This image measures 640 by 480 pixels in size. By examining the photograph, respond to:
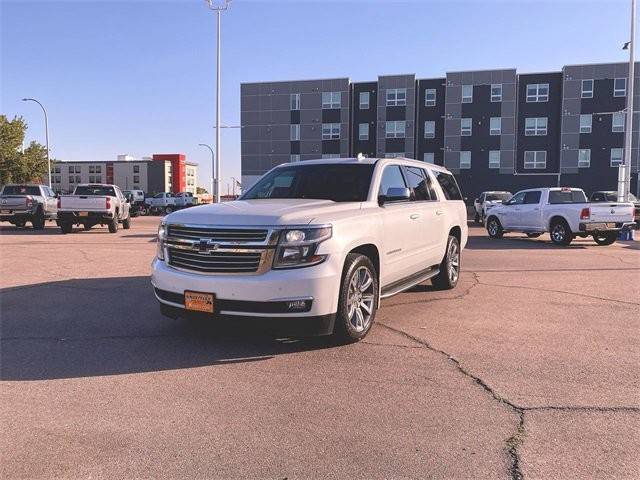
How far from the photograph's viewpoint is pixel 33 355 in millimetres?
5211

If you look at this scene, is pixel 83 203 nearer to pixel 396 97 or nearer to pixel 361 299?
pixel 361 299

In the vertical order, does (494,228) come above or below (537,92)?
below

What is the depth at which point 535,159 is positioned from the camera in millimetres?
52031

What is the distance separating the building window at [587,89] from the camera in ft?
164

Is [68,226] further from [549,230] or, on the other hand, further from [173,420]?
[173,420]

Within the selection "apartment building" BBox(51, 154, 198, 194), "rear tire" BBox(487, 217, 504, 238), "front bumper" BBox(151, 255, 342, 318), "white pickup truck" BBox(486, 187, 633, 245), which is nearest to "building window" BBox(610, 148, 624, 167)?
"rear tire" BBox(487, 217, 504, 238)

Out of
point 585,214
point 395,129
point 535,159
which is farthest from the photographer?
point 395,129

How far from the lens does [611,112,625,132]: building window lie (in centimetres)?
4953

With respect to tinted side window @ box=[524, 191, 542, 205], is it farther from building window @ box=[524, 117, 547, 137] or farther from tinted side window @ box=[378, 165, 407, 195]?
building window @ box=[524, 117, 547, 137]

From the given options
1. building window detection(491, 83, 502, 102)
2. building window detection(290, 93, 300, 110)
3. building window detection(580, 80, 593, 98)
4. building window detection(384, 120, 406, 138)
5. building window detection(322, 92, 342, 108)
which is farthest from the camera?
building window detection(290, 93, 300, 110)

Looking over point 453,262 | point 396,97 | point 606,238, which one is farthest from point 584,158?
point 453,262

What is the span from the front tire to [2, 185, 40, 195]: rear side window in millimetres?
21558

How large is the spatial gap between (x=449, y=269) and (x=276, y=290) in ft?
14.3

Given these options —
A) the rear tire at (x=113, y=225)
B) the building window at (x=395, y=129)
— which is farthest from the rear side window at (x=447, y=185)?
the building window at (x=395, y=129)
